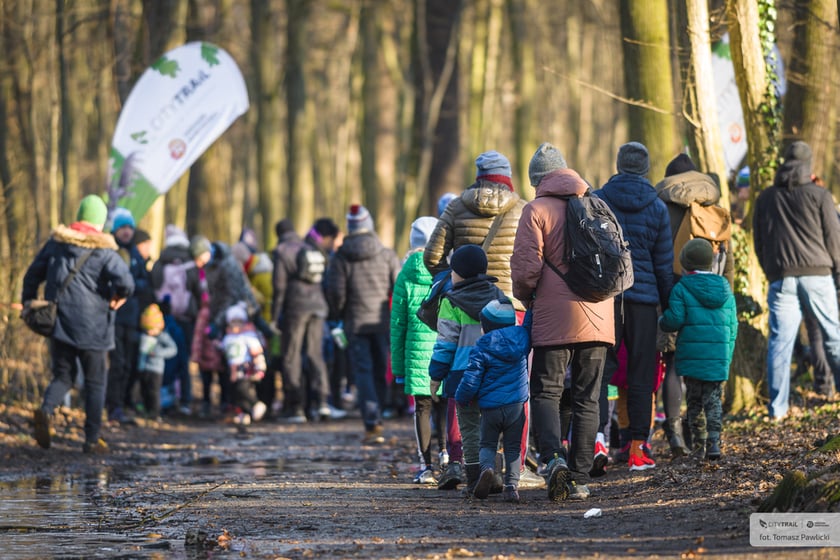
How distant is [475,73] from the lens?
2844 centimetres

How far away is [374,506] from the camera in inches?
344

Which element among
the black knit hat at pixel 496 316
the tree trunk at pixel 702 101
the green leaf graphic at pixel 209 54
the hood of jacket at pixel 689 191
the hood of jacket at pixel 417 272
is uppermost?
the green leaf graphic at pixel 209 54

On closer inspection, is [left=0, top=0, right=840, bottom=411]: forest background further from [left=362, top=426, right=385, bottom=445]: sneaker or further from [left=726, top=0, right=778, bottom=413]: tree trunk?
[left=362, top=426, right=385, bottom=445]: sneaker

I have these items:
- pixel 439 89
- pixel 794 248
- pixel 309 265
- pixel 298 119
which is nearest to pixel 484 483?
pixel 794 248

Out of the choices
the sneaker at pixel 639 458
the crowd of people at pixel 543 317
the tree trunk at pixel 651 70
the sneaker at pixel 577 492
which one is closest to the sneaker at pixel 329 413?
the crowd of people at pixel 543 317

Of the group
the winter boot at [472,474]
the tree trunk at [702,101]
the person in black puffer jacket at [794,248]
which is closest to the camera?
the winter boot at [472,474]

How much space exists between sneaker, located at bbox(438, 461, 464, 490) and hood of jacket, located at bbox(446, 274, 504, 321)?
119 centimetres

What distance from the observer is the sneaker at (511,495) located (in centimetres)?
866

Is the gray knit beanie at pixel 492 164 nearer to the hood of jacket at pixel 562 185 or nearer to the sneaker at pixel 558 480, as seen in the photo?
the hood of jacket at pixel 562 185

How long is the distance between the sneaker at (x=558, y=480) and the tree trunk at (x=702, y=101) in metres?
4.36

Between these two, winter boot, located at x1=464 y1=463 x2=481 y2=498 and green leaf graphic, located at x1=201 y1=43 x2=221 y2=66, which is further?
green leaf graphic, located at x1=201 y1=43 x2=221 y2=66

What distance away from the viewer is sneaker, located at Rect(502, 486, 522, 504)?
A: 866cm

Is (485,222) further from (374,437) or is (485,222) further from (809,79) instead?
(809,79)

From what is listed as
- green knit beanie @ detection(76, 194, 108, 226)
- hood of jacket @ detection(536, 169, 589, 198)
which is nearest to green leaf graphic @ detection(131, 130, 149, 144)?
green knit beanie @ detection(76, 194, 108, 226)
